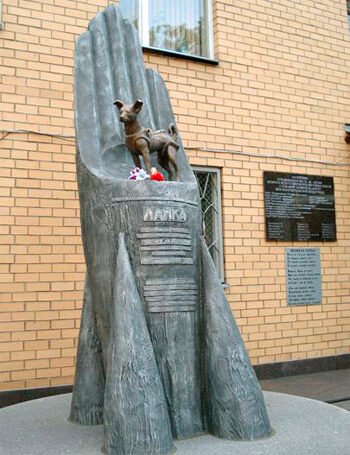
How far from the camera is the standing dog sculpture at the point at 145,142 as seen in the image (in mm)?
3756

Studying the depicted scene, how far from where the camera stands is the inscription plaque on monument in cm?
770

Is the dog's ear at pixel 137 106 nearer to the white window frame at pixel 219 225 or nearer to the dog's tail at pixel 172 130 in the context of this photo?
the dog's tail at pixel 172 130

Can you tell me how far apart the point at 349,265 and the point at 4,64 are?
216 inches

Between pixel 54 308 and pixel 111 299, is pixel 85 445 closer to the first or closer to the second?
pixel 111 299

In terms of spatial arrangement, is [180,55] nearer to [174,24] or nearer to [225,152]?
[174,24]

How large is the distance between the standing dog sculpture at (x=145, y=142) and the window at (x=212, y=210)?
328 cm

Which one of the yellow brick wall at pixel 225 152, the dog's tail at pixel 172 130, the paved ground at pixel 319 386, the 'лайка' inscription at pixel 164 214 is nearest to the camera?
the 'лайка' inscription at pixel 164 214

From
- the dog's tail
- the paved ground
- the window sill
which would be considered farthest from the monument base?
the window sill

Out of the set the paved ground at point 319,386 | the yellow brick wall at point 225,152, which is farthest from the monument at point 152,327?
the paved ground at point 319,386

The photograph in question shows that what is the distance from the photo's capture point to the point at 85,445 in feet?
10.5

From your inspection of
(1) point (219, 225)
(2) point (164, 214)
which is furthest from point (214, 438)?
(1) point (219, 225)

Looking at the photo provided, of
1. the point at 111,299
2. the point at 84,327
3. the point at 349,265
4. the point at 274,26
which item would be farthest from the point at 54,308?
the point at 274,26

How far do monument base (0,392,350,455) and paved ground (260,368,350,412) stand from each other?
2238 mm

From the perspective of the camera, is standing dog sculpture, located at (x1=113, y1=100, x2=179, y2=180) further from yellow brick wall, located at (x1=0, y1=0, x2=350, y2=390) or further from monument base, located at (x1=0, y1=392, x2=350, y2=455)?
yellow brick wall, located at (x1=0, y1=0, x2=350, y2=390)
